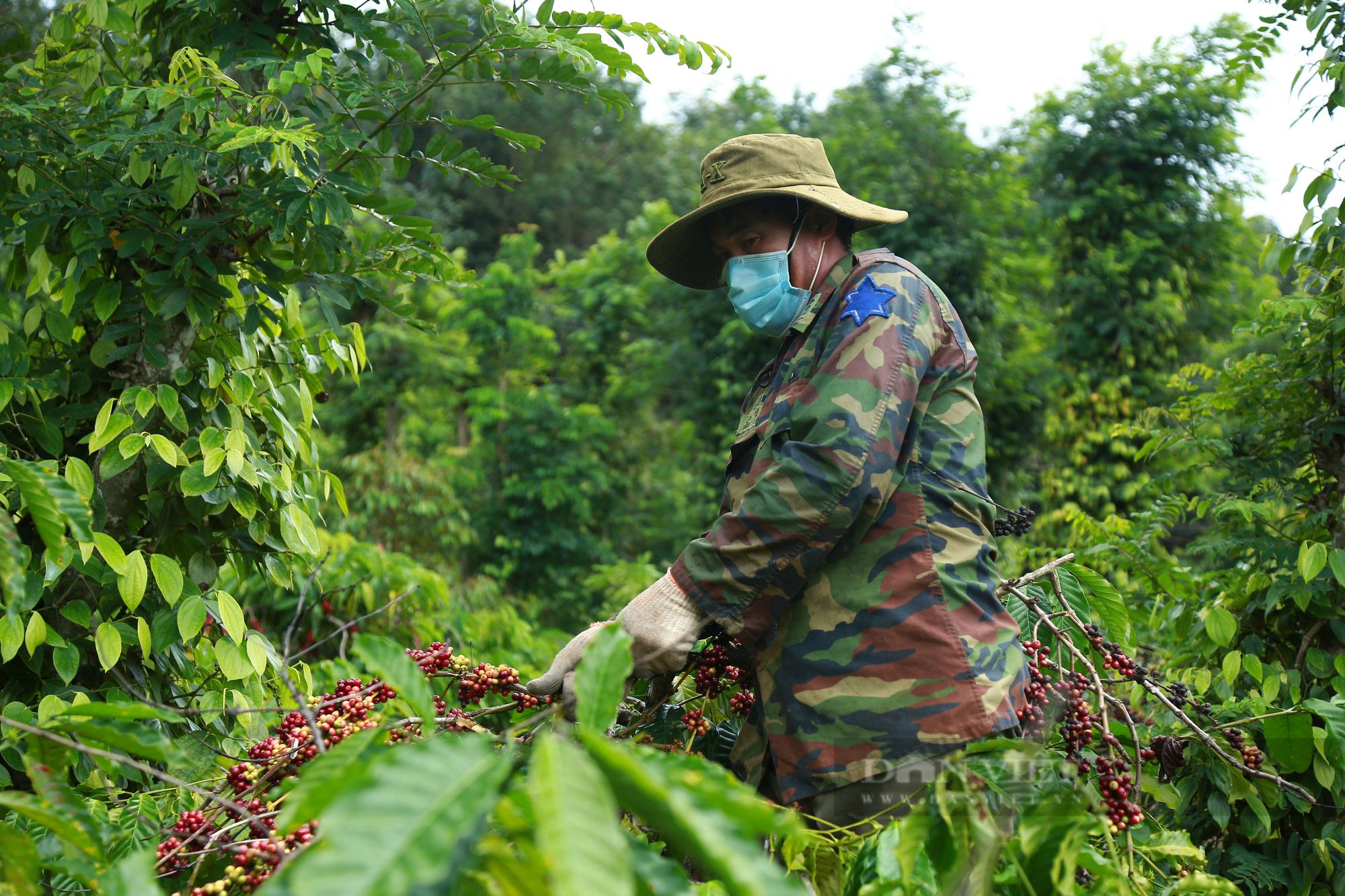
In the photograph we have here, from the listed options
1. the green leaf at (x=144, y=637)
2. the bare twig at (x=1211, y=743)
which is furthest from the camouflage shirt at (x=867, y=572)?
the green leaf at (x=144, y=637)

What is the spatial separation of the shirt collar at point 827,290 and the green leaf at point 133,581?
4.57ft

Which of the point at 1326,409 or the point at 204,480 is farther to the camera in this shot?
the point at 1326,409

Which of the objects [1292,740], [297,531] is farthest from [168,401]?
[1292,740]

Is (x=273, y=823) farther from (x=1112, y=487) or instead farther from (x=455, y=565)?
(x=1112, y=487)

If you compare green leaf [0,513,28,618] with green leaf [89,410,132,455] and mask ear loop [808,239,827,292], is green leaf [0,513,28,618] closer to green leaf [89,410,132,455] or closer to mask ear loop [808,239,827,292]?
green leaf [89,410,132,455]

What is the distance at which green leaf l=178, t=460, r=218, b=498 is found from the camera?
221 cm

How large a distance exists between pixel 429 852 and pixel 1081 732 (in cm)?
156

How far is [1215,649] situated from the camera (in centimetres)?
274

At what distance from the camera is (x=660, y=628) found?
1759 millimetres

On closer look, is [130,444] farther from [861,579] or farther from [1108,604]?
[1108,604]

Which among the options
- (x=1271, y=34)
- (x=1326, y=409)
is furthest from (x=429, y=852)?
(x=1271, y=34)

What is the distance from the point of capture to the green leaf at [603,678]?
3.09 ft

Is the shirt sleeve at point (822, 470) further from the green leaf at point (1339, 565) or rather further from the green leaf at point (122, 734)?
the green leaf at point (1339, 565)

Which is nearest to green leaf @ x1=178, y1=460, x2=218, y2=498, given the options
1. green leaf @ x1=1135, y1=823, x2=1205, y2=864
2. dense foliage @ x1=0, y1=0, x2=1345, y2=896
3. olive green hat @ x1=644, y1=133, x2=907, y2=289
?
dense foliage @ x1=0, y1=0, x2=1345, y2=896
